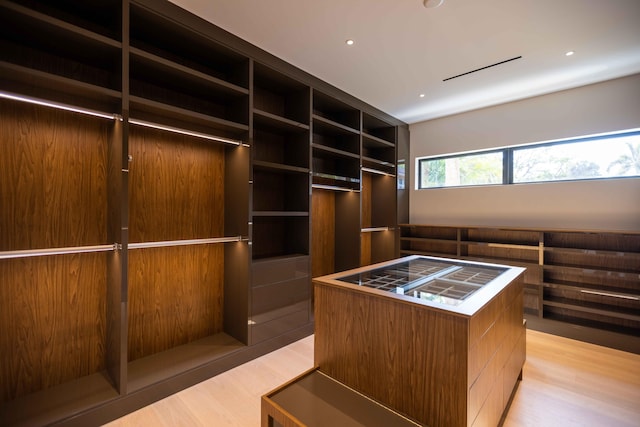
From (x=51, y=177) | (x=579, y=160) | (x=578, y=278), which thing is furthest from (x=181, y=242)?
(x=579, y=160)

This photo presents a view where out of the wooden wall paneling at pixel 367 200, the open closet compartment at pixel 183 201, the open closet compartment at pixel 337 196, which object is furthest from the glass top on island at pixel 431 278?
the wooden wall paneling at pixel 367 200

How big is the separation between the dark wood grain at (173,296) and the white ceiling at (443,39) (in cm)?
197

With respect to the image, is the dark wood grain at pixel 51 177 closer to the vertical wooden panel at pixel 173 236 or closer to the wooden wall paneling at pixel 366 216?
the vertical wooden panel at pixel 173 236

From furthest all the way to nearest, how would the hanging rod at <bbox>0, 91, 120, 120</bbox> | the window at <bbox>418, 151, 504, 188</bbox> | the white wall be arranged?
the window at <bbox>418, 151, 504, 188</bbox>, the white wall, the hanging rod at <bbox>0, 91, 120, 120</bbox>

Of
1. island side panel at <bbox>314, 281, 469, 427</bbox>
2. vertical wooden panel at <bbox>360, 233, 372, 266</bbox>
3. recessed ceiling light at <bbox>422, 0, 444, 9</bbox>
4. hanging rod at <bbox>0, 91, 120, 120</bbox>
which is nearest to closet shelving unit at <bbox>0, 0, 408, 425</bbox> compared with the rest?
hanging rod at <bbox>0, 91, 120, 120</bbox>

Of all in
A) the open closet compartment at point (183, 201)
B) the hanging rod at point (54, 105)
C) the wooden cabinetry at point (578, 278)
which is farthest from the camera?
the wooden cabinetry at point (578, 278)

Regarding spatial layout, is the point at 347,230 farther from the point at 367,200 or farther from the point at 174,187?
the point at 174,187

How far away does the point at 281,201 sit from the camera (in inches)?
131

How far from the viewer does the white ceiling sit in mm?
2104

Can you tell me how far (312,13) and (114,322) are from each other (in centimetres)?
267

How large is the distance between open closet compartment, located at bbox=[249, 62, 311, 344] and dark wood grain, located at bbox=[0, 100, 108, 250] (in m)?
1.23

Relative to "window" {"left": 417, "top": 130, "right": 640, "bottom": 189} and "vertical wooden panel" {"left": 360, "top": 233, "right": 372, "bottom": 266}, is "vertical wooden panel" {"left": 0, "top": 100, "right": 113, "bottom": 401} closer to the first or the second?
"vertical wooden panel" {"left": 360, "top": 233, "right": 372, "bottom": 266}

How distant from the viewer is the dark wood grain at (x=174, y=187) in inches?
90.5

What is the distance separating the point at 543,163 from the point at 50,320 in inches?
205
